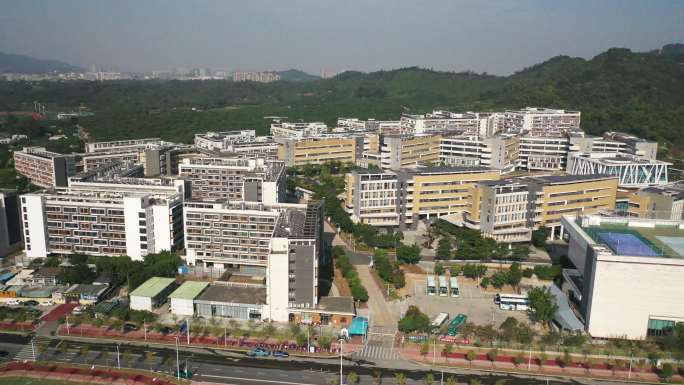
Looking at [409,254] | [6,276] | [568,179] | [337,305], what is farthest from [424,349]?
[6,276]

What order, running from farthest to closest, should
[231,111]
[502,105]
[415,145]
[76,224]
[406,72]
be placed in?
[406,72], [231,111], [502,105], [415,145], [76,224]

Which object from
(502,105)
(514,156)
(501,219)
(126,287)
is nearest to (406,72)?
(502,105)

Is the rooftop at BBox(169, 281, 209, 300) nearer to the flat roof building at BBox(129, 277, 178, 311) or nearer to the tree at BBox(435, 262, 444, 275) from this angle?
the flat roof building at BBox(129, 277, 178, 311)

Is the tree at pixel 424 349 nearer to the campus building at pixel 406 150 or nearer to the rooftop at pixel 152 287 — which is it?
the rooftop at pixel 152 287

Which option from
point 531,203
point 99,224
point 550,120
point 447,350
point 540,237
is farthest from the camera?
point 550,120

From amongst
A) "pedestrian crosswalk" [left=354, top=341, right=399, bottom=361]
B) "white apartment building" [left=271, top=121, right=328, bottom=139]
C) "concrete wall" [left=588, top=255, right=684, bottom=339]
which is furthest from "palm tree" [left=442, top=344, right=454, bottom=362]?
"white apartment building" [left=271, top=121, right=328, bottom=139]

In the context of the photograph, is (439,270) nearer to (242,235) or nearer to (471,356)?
(471,356)

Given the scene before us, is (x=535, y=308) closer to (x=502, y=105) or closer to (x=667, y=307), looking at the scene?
(x=667, y=307)
